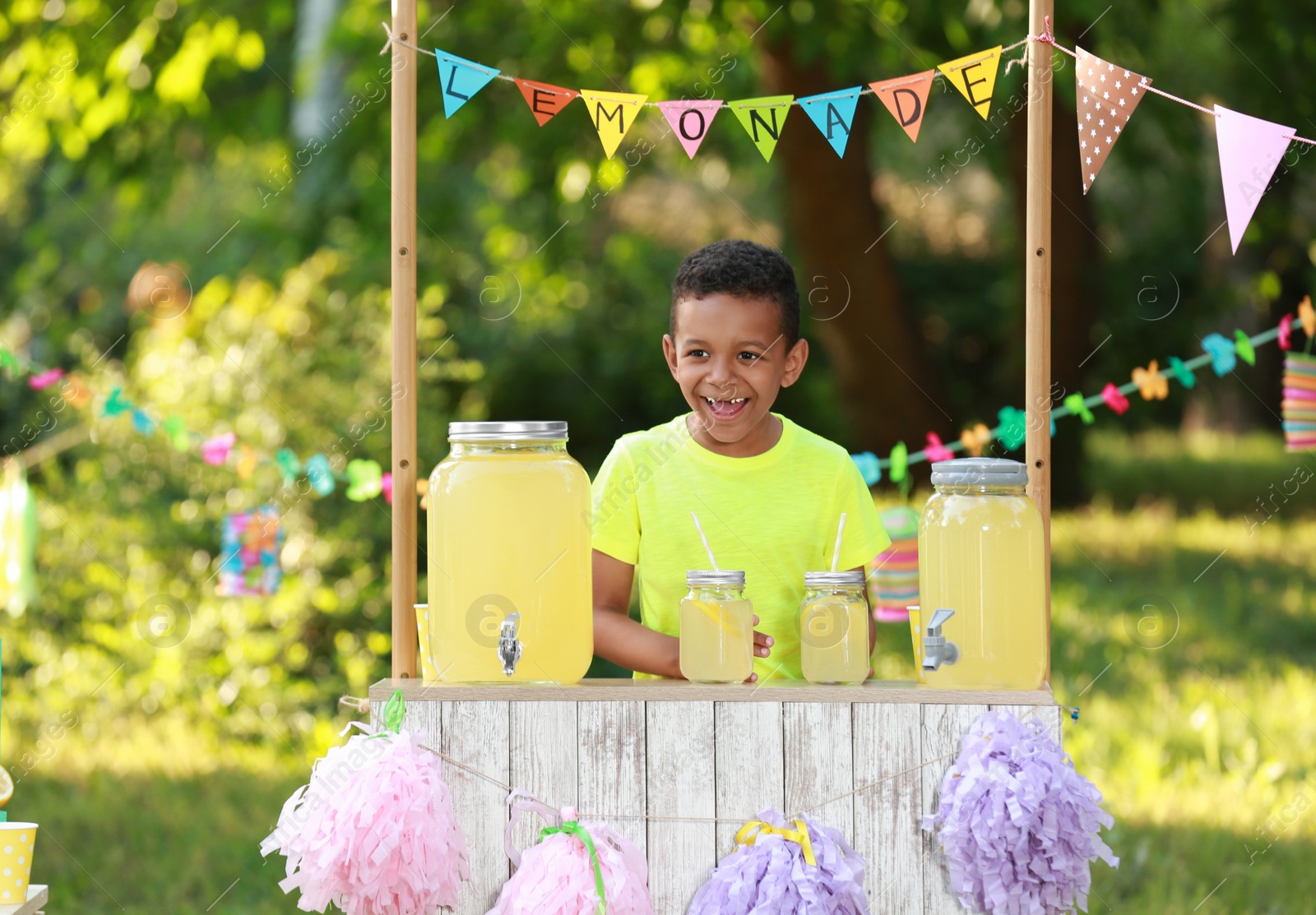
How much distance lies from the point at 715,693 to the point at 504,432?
51cm

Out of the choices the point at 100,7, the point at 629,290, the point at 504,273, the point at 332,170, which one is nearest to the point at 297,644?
the point at 332,170

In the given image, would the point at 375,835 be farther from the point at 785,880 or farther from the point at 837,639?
the point at 837,639

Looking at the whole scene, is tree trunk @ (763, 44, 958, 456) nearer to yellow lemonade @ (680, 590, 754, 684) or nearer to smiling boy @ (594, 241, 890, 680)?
smiling boy @ (594, 241, 890, 680)

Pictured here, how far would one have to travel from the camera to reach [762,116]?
95.4 inches

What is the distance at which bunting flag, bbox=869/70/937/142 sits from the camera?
240 cm

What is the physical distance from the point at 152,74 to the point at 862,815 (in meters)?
6.47

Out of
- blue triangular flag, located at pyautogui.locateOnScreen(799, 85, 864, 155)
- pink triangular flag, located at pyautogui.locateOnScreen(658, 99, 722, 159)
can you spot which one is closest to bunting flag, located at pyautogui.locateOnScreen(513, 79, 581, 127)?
pink triangular flag, located at pyautogui.locateOnScreen(658, 99, 722, 159)

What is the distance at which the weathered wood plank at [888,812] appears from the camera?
2049 millimetres

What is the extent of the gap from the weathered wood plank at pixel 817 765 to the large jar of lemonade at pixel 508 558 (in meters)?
0.34

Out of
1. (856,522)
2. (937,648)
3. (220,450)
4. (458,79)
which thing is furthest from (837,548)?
(220,450)

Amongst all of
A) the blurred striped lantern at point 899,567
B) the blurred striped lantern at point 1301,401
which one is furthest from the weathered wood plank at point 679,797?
the blurred striped lantern at point 1301,401

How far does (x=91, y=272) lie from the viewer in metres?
11.3

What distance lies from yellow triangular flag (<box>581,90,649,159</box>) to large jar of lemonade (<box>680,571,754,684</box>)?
2.70ft

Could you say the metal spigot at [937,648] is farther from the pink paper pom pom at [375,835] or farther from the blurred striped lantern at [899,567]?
the blurred striped lantern at [899,567]
